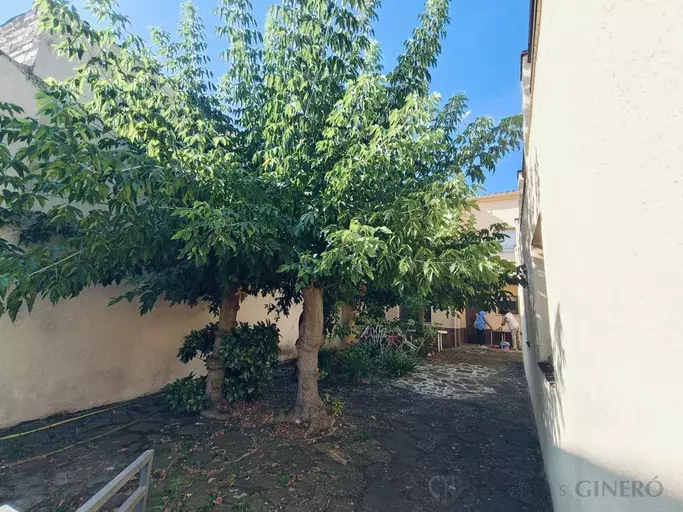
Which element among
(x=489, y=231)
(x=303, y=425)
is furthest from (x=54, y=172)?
(x=489, y=231)

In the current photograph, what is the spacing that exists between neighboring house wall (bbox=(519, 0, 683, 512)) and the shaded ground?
69.1 inches

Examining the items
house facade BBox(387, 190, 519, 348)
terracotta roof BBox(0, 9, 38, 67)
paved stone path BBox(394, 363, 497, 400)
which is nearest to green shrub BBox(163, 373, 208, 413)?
paved stone path BBox(394, 363, 497, 400)

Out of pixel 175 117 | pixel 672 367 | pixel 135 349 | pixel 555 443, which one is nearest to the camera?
pixel 672 367

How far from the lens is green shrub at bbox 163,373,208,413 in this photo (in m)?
5.35

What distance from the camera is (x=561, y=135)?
7.66ft

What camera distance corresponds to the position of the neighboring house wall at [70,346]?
4816mm

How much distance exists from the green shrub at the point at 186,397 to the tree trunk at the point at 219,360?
13 cm

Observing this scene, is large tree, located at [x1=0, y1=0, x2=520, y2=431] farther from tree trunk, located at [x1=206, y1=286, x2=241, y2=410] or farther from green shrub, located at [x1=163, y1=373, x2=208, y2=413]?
green shrub, located at [x1=163, y1=373, x2=208, y2=413]

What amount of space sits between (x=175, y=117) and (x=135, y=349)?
14.7ft

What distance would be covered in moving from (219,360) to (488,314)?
12.7 metres

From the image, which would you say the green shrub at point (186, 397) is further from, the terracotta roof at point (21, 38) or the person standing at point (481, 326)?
the person standing at point (481, 326)

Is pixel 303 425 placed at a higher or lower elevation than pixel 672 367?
lower

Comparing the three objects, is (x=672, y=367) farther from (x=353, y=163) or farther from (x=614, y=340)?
(x=353, y=163)

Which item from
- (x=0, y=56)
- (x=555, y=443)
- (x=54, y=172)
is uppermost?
(x=0, y=56)
